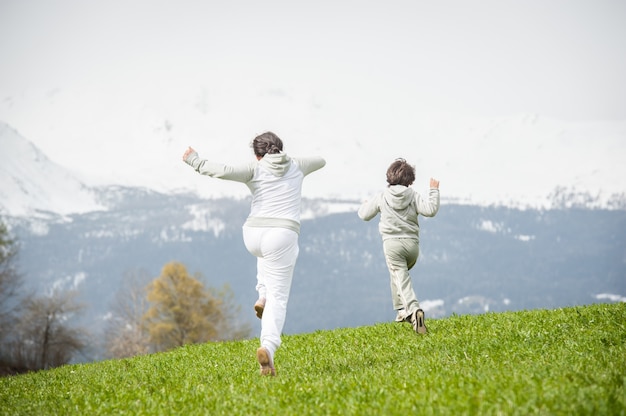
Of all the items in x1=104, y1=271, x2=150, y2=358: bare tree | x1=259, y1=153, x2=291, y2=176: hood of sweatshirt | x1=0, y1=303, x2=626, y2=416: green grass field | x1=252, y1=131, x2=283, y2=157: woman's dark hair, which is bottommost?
x1=104, y1=271, x2=150, y2=358: bare tree

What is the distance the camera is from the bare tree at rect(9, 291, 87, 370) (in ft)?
325

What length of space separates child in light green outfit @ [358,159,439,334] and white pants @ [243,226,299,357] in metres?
4.39

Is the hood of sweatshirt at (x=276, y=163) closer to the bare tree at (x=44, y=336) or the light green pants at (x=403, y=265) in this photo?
the light green pants at (x=403, y=265)

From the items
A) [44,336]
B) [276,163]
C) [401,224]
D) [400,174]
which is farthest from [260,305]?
[44,336]

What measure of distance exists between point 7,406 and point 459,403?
26.1ft

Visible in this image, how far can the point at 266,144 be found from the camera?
12.4 m

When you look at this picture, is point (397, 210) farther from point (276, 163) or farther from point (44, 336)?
point (44, 336)

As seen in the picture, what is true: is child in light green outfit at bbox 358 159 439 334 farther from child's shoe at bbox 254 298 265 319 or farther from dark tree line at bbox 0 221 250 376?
dark tree line at bbox 0 221 250 376

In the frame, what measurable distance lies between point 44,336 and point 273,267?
9735 centimetres

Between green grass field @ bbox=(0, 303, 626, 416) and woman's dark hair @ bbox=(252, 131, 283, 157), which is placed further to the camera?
woman's dark hair @ bbox=(252, 131, 283, 157)

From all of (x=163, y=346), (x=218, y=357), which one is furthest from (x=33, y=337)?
(x=218, y=357)

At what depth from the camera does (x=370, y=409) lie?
9.13m

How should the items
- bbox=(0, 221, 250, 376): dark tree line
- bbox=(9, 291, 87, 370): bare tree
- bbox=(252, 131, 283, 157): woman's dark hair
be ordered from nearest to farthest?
bbox=(252, 131, 283, 157): woman's dark hair < bbox=(0, 221, 250, 376): dark tree line < bbox=(9, 291, 87, 370): bare tree

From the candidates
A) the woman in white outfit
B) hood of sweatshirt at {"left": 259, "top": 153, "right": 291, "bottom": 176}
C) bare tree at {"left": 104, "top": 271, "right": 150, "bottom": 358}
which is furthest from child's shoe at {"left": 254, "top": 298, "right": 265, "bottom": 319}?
bare tree at {"left": 104, "top": 271, "right": 150, "bottom": 358}
